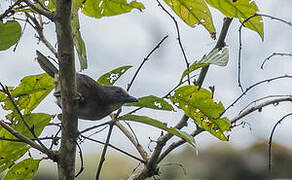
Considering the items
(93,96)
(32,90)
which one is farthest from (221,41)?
(93,96)

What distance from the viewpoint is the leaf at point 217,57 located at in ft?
5.74

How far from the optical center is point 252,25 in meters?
1.85

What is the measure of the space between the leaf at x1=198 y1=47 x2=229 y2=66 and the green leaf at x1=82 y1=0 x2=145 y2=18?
0.33m

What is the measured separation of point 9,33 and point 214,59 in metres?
0.78

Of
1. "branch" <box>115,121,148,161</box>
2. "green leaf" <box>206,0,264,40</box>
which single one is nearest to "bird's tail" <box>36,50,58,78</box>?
"branch" <box>115,121,148,161</box>

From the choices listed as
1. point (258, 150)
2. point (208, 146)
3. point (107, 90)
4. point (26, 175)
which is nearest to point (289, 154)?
point (258, 150)

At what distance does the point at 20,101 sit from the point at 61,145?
479 mm

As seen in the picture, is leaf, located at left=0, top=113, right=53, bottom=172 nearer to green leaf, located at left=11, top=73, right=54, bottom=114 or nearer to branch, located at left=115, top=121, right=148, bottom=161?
green leaf, located at left=11, top=73, right=54, bottom=114

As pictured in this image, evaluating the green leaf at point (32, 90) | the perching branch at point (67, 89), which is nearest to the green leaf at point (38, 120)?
the green leaf at point (32, 90)

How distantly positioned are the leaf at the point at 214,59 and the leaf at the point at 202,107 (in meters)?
0.08

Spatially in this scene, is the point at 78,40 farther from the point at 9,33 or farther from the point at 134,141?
the point at 134,141

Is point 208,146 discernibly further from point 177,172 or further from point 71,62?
point 71,62

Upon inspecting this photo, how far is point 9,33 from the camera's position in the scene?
5.78 ft

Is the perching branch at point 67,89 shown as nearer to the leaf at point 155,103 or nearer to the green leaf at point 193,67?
the leaf at point 155,103
